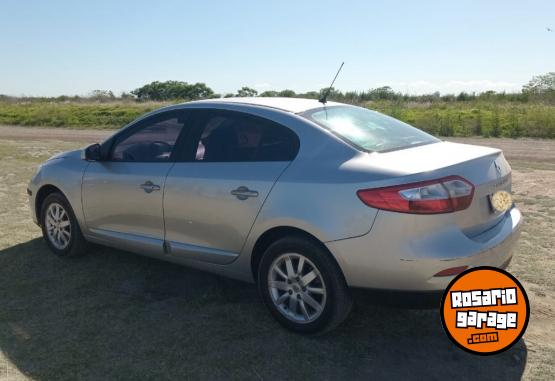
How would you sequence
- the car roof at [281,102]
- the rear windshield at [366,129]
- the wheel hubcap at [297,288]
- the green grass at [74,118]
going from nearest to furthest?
the wheel hubcap at [297,288], the rear windshield at [366,129], the car roof at [281,102], the green grass at [74,118]

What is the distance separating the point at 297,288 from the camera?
3.50m

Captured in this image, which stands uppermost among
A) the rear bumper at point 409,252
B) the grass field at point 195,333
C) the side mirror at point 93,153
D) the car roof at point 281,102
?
the car roof at point 281,102

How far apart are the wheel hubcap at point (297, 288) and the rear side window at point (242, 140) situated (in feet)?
2.36

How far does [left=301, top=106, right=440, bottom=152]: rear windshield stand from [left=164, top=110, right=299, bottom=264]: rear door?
1.05ft

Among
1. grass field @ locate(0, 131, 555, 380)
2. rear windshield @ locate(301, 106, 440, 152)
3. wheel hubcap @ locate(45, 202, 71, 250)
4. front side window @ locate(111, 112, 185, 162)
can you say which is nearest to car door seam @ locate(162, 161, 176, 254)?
front side window @ locate(111, 112, 185, 162)

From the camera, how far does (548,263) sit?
481 cm

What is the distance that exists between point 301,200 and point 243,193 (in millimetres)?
494

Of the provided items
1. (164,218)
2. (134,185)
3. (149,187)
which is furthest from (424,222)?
(134,185)

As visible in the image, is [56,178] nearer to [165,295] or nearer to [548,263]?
[165,295]

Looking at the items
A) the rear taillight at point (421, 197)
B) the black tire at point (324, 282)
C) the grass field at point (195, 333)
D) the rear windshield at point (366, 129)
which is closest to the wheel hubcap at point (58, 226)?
the grass field at point (195, 333)

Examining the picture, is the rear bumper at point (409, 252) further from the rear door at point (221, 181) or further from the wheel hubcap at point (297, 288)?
the rear door at point (221, 181)

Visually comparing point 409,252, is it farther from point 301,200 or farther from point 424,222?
point 301,200

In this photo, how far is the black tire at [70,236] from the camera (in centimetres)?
503

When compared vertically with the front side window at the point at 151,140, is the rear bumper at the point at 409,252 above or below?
below
